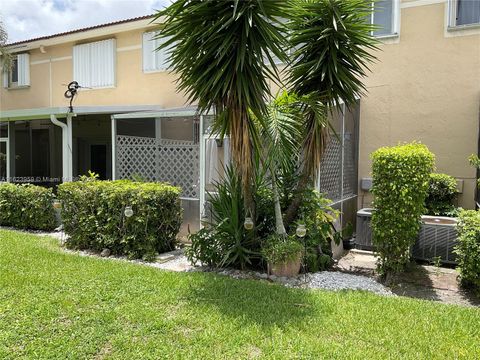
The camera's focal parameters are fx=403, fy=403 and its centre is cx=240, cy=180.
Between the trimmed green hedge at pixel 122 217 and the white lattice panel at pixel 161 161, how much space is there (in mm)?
796

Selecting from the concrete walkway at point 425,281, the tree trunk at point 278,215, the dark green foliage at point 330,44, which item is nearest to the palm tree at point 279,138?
the tree trunk at point 278,215

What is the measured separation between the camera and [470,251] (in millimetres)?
6273

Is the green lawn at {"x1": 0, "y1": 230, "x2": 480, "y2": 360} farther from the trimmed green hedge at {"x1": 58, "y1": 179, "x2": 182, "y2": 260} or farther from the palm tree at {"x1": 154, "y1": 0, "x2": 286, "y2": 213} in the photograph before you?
the palm tree at {"x1": 154, "y1": 0, "x2": 286, "y2": 213}

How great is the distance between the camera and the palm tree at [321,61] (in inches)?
278

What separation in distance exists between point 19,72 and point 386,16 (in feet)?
52.4

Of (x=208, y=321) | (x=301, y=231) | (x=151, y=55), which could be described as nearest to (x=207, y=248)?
(x=301, y=231)

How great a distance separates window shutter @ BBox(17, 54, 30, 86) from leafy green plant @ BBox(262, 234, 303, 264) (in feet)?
52.7

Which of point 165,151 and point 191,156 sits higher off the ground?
point 165,151

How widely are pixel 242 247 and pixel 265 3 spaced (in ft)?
13.7

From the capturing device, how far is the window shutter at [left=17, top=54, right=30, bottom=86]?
18.2 meters

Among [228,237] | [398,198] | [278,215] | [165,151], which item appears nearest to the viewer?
[398,198]

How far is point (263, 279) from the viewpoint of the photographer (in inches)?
279

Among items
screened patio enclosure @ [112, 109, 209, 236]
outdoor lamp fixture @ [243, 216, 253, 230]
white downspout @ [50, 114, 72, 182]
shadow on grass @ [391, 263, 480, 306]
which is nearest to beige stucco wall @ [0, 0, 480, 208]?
shadow on grass @ [391, 263, 480, 306]

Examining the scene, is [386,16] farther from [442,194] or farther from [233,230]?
[233,230]
